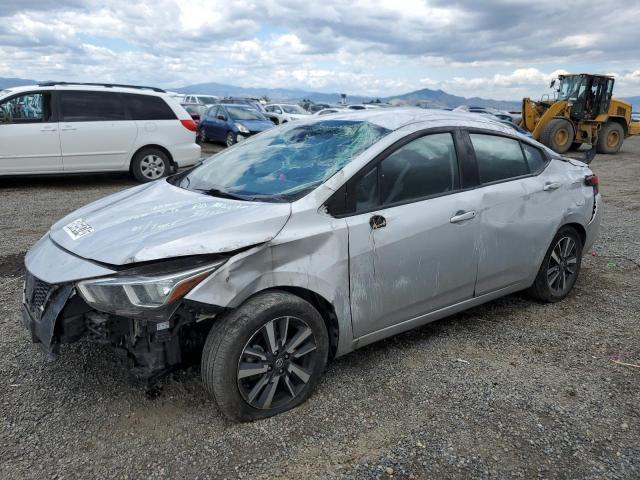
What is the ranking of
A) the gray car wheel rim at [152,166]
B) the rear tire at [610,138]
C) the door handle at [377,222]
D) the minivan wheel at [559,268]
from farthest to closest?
the rear tire at [610,138]
the gray car wheel rim at [152,166]
the minivan wheel at [559,268]
the door handle at [377,222]

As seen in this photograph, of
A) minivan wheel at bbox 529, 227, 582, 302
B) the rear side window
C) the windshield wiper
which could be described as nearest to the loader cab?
the rear side window

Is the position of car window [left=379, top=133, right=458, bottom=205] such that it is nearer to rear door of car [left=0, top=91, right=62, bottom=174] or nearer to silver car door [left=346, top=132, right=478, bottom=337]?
silver car door [left=346, top=132, right=478, bottom=337]

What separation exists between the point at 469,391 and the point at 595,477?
79 cm

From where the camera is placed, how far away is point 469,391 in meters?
3.07

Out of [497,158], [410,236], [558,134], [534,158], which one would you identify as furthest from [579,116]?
[410,236]

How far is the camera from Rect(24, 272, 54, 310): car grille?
104 inches

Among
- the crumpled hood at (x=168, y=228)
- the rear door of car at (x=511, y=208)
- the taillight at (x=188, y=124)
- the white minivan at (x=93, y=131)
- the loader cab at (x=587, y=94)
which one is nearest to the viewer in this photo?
the crumpled hood at (x=168, y=228)

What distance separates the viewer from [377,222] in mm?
2980

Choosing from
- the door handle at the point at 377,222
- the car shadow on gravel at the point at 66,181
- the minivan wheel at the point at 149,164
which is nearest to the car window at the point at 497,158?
the door handle at the point at 377,222

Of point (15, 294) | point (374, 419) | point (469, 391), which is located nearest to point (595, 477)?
point (469, 391)

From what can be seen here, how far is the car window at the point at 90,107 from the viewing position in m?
8.97

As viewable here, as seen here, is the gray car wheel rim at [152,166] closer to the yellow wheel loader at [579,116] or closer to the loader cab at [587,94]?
the yellow wheel loader at [579,116]

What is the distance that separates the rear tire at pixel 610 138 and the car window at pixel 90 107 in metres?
16.1

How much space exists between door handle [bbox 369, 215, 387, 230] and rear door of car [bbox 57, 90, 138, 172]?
7.70m
